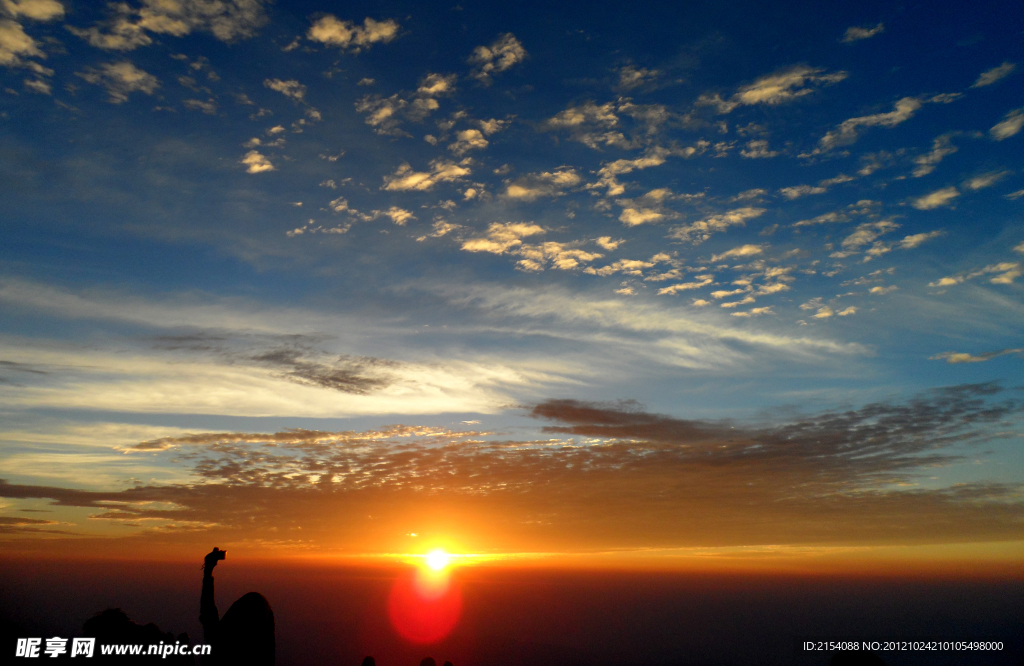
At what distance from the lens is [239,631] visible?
7.38 meters

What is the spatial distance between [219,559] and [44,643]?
1468 cm

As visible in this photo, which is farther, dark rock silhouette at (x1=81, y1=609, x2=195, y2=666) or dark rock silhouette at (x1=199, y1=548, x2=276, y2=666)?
dark rock silhouette at (x1=81, y1=609, x2=195, y2=666)

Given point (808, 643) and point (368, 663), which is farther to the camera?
point (808, 643)

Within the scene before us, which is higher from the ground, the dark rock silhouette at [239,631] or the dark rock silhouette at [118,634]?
the dark rock silhouette at [239,631]

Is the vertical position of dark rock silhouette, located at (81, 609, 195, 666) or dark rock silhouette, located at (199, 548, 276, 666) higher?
dark rock silhouette, located at (199, 548, 276, 666)

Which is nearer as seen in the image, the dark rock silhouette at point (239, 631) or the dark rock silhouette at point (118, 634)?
the dark rock silhouette at point (239, 631)

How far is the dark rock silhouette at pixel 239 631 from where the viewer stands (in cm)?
734

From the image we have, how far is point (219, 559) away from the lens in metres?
7.98

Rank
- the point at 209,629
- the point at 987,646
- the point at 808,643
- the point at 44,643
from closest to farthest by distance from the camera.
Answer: the point at 209,629
the point at 44,643
the point at 987,646
the point at 808,643

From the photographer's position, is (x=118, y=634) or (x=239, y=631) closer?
(x=239, y=631)

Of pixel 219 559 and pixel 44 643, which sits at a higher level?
pixel 219 559

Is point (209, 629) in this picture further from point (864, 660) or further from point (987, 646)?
point (987, 646)

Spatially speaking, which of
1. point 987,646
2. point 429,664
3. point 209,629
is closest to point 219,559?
point 209,629

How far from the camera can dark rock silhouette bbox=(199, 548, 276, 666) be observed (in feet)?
24.1
